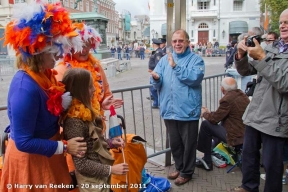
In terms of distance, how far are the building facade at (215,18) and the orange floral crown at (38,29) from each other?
144 feet

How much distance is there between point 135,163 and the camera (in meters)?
2.73

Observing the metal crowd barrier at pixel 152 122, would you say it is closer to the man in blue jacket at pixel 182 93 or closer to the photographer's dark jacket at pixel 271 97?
the man in blue jacket at pixel 182 93

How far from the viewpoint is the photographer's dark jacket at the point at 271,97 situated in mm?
2381

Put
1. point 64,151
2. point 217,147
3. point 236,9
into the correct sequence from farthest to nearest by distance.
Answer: point 236,9 → point 217,147 → point 64,151

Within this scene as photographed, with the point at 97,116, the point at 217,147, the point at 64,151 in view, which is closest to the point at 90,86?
the point at 97,116

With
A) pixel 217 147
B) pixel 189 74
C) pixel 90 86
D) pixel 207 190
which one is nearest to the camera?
pixel 90 86

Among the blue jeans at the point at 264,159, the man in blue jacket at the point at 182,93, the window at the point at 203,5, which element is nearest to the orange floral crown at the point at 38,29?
the man in blue jacket at the point at 182,93

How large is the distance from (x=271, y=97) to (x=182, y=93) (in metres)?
1.02

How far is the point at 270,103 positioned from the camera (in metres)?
2.56

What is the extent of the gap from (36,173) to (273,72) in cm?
203

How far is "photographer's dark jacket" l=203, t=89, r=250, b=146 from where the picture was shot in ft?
11.9

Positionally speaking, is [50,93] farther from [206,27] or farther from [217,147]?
[206,27]

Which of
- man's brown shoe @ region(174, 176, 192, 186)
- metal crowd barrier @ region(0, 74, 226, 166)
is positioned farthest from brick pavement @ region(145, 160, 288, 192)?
metal crowd barrier @ region(0, 74, 226, 166)

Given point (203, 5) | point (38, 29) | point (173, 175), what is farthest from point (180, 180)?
point (203, 5)
